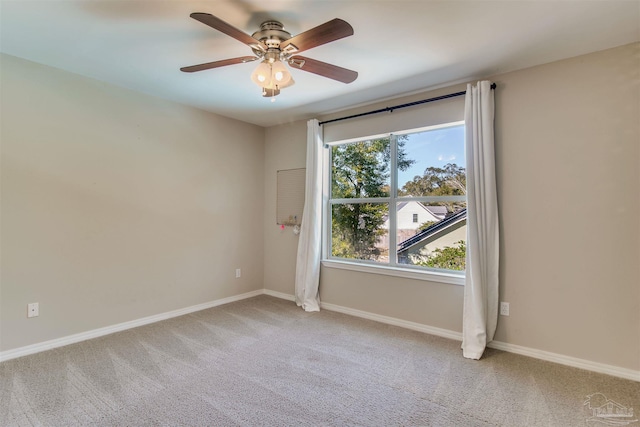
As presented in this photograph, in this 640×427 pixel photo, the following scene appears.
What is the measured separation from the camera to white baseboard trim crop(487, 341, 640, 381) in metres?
2.26

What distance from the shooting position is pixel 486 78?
2.85 m

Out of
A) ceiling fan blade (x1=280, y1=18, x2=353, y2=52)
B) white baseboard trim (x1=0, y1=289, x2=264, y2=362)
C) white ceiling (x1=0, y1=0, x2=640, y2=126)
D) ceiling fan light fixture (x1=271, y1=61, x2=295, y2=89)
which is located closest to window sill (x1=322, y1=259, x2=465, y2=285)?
white baseboard trim (x1=0, y1=289, x2=264, y2=362)

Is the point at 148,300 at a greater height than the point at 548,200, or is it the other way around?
the point at 548,200

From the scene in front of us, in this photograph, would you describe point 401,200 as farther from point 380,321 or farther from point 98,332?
point 98,332

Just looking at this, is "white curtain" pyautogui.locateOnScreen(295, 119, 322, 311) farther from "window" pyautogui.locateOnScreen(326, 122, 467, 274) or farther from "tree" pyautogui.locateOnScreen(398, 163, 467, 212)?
"tree" pyautogui.locateOnScreen(398, 163, 467, 212)

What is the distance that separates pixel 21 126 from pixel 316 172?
9.20 feet

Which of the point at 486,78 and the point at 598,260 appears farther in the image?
the point at 486,78

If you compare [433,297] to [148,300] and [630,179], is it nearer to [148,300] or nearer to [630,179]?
[630,179]

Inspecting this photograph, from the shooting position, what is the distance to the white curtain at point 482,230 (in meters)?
2.70

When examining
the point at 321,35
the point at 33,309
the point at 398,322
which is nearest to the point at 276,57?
the point at 321,35

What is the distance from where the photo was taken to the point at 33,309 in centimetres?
262

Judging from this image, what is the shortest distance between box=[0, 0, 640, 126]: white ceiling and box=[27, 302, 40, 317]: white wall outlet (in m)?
2.09

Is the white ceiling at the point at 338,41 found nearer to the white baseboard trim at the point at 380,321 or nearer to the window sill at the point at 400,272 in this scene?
the window sill at the point at 400,272

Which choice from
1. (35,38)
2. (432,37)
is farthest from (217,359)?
(432,37)
